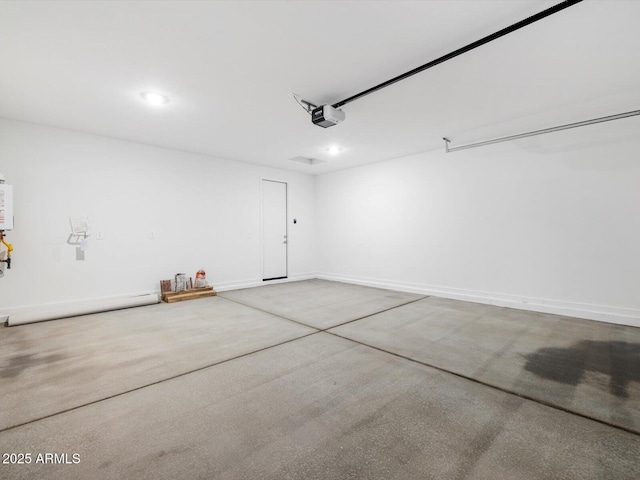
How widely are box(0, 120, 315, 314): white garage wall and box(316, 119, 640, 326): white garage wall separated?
3.02m

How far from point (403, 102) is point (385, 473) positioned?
3603 mm

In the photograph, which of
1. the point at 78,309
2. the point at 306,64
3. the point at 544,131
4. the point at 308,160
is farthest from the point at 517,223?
the point at 78,309

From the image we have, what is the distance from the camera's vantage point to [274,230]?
7.07 m

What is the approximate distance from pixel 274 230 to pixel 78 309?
4.00 metres

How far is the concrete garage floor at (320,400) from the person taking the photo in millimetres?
1480

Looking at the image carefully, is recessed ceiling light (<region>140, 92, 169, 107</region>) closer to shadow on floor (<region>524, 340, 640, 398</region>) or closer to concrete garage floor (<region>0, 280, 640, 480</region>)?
concrete garage floor (<region>0, 280, 640, 480</region>)

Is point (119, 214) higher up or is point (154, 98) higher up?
point (154, 98)

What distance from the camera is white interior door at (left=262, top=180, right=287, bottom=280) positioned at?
22.6 ft

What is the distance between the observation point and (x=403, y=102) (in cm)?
347

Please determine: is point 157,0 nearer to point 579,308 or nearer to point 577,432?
point 577,432

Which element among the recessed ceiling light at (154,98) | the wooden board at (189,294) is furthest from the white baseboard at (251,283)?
the recessed ceiling light at (154,98)

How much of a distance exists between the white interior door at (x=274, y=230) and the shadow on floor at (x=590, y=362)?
5.35 meters

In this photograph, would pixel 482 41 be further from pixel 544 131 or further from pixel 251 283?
pixel 251 283

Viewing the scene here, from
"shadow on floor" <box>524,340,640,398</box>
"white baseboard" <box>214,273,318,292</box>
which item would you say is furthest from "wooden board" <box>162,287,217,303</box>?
"shadow on floor" <box>524,340,640,398</box>
